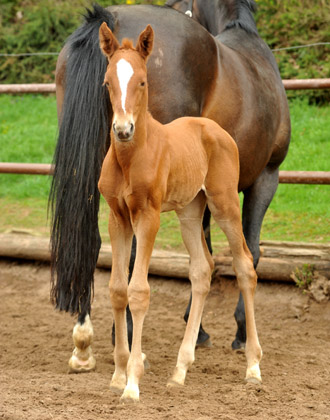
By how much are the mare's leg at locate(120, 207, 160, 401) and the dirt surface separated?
4.3 inches

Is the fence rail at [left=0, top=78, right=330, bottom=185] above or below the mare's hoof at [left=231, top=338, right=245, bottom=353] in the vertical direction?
above

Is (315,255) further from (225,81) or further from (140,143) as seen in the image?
(140,143)

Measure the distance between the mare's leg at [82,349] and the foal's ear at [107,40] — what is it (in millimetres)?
1666

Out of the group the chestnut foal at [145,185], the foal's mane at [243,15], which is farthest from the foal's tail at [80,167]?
the foal's mane at [243,15]

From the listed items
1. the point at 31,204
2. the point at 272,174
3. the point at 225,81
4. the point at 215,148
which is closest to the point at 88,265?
the point at 215,148

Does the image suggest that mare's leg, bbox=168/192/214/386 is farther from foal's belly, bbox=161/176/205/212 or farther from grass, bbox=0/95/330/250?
grass, bbox=0/95/330/250

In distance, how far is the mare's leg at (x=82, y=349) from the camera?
12.9 feet

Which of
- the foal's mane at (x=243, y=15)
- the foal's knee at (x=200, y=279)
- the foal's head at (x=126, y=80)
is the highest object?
the foal's head at (x=126, y=80)

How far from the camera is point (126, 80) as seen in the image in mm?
2814

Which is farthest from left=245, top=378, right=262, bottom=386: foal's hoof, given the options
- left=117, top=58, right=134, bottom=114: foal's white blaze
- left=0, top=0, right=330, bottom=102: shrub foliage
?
left=0, top=0, right=330, bottom=102: shrub foliage

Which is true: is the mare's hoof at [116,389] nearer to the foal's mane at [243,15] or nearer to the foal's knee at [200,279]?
the foal's knee at [200,279]

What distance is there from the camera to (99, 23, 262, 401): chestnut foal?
289 centimetres

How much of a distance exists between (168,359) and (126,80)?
2052 mm

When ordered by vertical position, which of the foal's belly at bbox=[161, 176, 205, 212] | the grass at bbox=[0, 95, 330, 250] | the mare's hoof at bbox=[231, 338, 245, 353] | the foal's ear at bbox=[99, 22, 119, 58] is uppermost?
the foal's ear at bbox=[99, 22, 119, 58]
